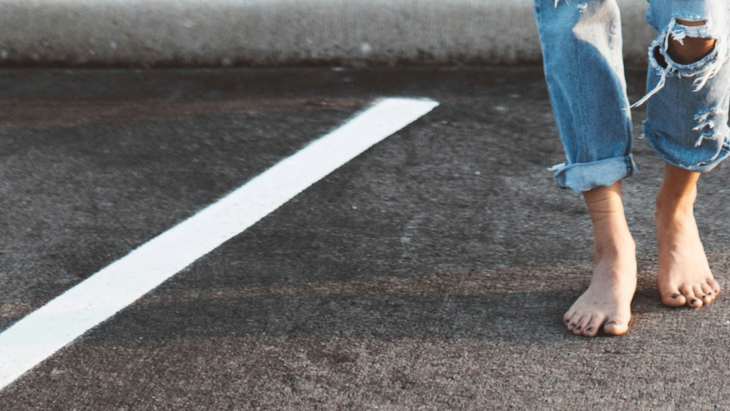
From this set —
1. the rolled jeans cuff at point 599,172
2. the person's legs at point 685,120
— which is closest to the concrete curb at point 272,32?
the person's legs at point 685,120

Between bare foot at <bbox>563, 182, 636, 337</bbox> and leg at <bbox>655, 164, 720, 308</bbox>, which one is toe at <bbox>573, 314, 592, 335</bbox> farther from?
leg at <bbox>655, 164, 720, 308</bbox>

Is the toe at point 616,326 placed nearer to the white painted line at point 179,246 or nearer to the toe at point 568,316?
the toe at point 568,316

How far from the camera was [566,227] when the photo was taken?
8.20 ft

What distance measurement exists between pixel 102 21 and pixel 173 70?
16.9 inches

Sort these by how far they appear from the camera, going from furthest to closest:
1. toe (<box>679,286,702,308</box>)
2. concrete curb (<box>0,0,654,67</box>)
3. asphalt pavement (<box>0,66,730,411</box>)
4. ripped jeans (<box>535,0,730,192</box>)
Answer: concrete curb (<box>0,0,654,67</box>) → toe (<box>679,286,702,308</box>) → ripped jeans (<box>535,0,730,192</box>) → asphalt pavement (<box>0,66,730,411</box>)

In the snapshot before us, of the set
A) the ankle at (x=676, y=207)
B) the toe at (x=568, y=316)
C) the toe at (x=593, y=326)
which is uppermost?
the ankle at (x=676, y=207)

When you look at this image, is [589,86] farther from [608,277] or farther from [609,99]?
[608,277]

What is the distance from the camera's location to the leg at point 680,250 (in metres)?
2.03

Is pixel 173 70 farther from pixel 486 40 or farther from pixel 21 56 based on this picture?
pixel 486 40

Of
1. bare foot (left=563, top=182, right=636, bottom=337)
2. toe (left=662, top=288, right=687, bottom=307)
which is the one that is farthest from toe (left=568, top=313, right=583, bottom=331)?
toe (left=662, top=288, right=687, bottom=307)

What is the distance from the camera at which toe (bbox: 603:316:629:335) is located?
1.92 metres

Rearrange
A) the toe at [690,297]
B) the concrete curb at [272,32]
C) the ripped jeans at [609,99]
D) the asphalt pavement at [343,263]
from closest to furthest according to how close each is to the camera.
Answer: the asphalt pavement at [343,263] → the ripped jeans at [609,99] → the toe at [690,297] → the concrete curb at [272,32]

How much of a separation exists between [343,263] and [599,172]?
0.75m

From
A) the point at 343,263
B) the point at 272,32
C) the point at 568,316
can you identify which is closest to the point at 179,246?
the point at 343,263
